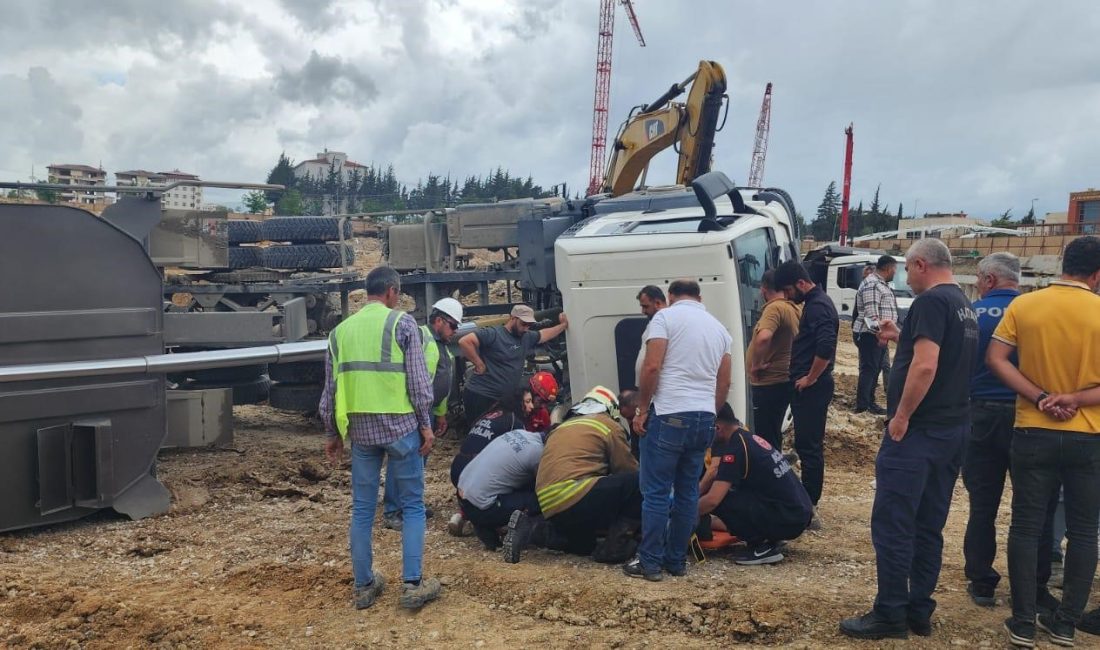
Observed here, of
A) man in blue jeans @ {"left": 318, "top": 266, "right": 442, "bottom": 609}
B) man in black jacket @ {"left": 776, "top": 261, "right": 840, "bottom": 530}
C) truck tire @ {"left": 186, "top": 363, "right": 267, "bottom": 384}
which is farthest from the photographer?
truck tire @ {"left": 186, "top": 363, "right": 267, "bottom": 384}

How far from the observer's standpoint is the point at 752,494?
482 cm

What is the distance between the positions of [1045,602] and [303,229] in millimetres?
8828

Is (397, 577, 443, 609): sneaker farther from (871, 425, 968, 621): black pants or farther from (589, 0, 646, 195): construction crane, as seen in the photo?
(589, 0, 646, 195): construction crane

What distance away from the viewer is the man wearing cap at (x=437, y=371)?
4544 mm

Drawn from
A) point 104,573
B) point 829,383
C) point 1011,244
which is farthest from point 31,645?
point 1011,244

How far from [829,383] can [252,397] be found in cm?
525

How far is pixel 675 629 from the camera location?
3871mm

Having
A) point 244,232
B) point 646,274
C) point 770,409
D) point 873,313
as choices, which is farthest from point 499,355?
point 244,232

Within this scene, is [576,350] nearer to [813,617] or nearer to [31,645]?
[813,617]

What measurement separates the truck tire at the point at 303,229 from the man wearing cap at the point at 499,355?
4565 millimetres

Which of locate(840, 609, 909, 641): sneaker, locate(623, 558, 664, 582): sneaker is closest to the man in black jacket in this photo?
locate(623, 558, 664, 582): sneaker

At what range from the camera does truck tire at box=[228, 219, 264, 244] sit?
414 inches

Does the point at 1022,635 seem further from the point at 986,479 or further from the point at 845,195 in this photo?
the point at 845,195

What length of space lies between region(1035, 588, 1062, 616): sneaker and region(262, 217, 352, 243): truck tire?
8458 millimetres
